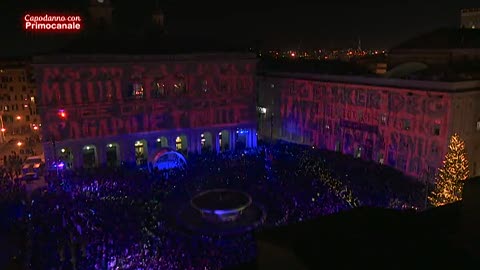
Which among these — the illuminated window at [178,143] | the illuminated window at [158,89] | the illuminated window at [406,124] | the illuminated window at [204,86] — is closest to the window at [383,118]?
the illuminated window at [406,124]

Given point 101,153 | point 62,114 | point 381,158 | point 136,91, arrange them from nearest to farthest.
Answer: point 62,114
point 101,153
point 381,158
point 136,91

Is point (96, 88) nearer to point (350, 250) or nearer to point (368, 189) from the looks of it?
point (368, 189)

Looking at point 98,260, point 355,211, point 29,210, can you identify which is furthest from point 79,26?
point 355,211

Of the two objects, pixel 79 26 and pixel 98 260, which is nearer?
pixel 98 260

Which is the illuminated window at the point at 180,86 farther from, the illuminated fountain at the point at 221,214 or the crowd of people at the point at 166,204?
the illuminated fountain at the point at 221,214

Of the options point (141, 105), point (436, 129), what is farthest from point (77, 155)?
point (436, 129)

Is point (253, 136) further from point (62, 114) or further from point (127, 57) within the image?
point (62, 114)

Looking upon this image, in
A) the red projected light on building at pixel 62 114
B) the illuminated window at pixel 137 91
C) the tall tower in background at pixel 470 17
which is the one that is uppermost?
the tall tower in background at pixel 470 17
